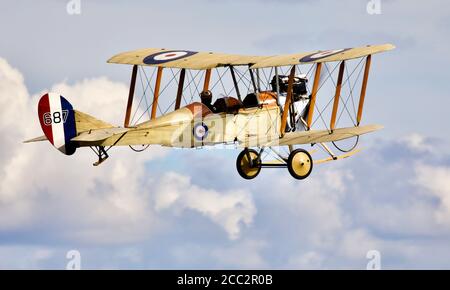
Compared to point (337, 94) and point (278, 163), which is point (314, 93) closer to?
point (337, 94)

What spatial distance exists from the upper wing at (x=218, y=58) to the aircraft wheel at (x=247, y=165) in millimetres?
1920

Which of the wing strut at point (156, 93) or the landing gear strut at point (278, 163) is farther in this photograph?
the wing strut at point (156, 93)

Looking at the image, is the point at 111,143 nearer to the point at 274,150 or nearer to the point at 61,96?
the point at 61,96

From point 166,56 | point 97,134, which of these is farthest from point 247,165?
point 97,134

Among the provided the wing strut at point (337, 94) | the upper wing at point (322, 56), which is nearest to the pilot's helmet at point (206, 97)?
the upper wing at point (322, 56)

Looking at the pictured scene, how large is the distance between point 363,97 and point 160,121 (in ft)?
14.2

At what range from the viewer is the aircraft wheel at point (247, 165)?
38531 mm

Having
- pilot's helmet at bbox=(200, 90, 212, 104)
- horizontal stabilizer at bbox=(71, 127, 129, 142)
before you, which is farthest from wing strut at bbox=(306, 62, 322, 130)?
horizontal stabilizer at bbox=(71, 127, 129, 142)

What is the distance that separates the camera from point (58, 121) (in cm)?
3606

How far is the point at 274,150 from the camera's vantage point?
38.0 meters

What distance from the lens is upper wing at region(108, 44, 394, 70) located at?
37375 mm

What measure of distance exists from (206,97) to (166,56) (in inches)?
92.3

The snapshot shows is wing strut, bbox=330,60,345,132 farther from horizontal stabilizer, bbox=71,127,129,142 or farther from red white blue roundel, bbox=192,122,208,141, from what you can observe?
horizontal stabilizer, bbox=71,127,129,142

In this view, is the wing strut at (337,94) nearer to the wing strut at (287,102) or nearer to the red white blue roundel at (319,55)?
the red white blue roundel at (319,55)
